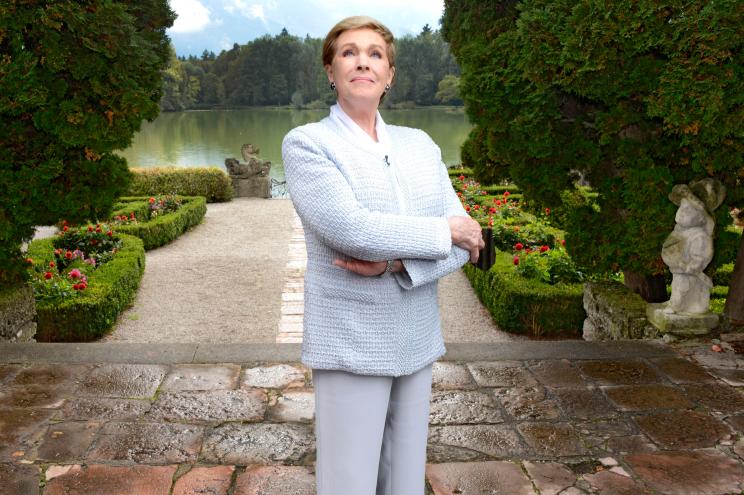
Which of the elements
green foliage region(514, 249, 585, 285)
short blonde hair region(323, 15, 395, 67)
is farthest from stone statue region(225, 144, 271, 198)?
short blonde hair region(323, 15, 395, 67)

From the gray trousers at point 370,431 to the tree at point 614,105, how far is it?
10.9 feet

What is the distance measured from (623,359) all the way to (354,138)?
3.07m

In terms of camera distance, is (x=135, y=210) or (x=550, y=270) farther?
(x=135, y=210)

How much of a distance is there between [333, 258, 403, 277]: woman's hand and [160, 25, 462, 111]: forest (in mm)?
58237

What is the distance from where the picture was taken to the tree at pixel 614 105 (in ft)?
14.4

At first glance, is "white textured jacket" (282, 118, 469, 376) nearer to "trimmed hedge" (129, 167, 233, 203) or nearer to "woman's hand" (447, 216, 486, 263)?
"woman's hand" (447, 216, 486, 263)

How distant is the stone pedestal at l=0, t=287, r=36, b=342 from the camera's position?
206 inches

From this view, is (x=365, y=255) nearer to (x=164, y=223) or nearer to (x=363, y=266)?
(x=363, y=266)

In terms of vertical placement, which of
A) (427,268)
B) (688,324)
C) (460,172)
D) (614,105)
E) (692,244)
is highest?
(614,105)

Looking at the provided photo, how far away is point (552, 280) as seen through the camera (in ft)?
24.6

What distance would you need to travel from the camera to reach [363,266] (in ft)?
6.07

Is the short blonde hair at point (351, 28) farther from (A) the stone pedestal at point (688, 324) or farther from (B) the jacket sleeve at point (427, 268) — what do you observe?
(A) the stone pedestal at point (688, 324)

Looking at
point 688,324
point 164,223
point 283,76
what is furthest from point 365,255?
point 283,76

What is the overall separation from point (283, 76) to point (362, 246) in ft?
231
